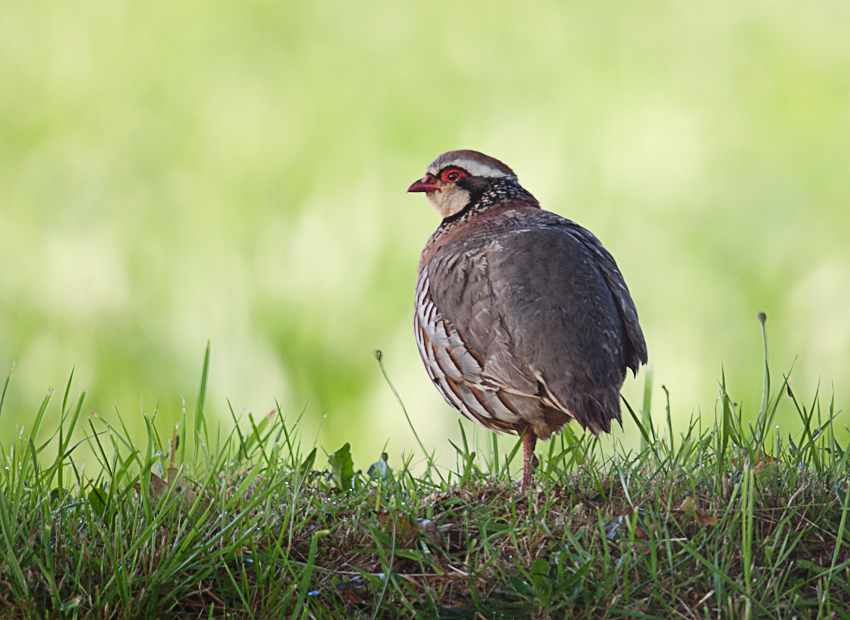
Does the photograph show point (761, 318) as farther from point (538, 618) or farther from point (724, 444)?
point (538, 618)

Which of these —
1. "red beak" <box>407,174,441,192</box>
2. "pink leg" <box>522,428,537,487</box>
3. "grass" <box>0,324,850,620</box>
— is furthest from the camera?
"red beak" <box>407,174,441,192</box>

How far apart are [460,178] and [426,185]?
0.71 feet

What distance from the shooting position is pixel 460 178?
4914 millimetres

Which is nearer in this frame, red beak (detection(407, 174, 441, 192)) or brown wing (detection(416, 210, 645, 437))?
brown wing (detection(416, 210, 645, 437))

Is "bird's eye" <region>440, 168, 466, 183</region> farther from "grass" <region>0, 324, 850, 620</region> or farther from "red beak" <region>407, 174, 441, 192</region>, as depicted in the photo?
"grass" <region>0, 324, 850, 620</region>

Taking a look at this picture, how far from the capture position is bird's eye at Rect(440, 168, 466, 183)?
4918 millimetres

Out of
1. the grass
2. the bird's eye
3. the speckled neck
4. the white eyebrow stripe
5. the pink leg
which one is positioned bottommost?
the grass

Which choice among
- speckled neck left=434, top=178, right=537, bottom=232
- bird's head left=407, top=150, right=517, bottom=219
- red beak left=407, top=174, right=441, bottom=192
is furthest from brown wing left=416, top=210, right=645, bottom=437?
red beak left=407, top=174, right=441, bottom=192

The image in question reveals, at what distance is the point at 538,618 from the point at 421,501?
32.0 inches

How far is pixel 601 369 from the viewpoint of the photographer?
3.59 m

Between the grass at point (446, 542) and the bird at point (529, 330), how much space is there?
0.42 metres

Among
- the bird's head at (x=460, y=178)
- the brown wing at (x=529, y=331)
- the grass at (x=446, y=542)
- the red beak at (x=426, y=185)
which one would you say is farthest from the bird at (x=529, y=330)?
the red beak at (x=426, y=185)

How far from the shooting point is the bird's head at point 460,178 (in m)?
4.88

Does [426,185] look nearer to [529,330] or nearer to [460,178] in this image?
[460,178]
